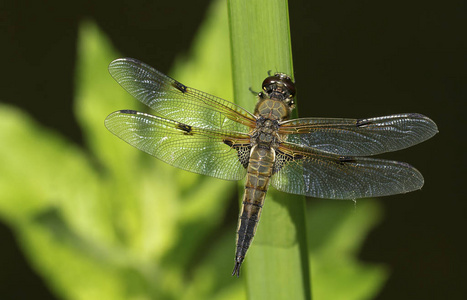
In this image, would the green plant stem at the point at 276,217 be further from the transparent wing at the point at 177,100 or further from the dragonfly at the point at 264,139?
the transparent wing at the point at 177,100

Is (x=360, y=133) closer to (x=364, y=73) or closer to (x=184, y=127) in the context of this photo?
(x=184, y=127)

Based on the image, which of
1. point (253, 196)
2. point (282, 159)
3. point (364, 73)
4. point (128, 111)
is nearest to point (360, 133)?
point (282, 159)

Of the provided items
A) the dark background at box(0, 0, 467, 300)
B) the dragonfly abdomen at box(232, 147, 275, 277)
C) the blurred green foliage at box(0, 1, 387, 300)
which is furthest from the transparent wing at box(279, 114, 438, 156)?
the dark background at box(0, 0, 467, 300)

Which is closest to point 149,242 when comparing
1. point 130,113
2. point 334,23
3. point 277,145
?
point 130,113

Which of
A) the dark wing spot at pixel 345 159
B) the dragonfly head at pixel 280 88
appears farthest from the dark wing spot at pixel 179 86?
the dark wing spot at pixel 345 159

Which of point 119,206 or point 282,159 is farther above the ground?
point 282,159

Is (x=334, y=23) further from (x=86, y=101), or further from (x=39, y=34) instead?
(x=86, y=101)

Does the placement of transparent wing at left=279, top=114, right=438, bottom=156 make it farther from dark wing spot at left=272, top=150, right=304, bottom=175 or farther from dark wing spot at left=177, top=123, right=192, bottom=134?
dark wing spot at left=177, top=123, right=192, bottom=134
